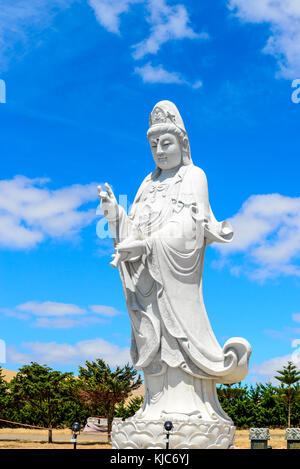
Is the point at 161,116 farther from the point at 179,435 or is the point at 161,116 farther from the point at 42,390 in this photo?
the point at 42,390

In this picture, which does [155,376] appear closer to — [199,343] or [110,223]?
[199,343]

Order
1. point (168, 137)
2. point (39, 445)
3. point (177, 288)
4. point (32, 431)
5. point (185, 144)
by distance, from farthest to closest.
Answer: point (32, 431) < point (39, 445) < point (185, 144) < point (168, 137) < point (177, 288)

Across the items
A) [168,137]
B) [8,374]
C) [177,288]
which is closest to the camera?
[177,288]

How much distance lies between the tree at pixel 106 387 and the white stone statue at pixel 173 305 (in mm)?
12475

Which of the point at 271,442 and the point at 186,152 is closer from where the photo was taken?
the point at 186,152

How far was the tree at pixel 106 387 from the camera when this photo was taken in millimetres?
20797

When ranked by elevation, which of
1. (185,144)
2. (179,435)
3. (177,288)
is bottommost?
(179,435)

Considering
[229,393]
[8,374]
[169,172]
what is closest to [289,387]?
[229,393]

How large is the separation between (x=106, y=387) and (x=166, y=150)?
1355 centimetres

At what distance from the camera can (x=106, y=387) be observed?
68.2 feet

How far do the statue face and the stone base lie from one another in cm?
421

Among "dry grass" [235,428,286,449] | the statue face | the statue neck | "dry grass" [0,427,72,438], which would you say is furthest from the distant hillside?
the statue face
